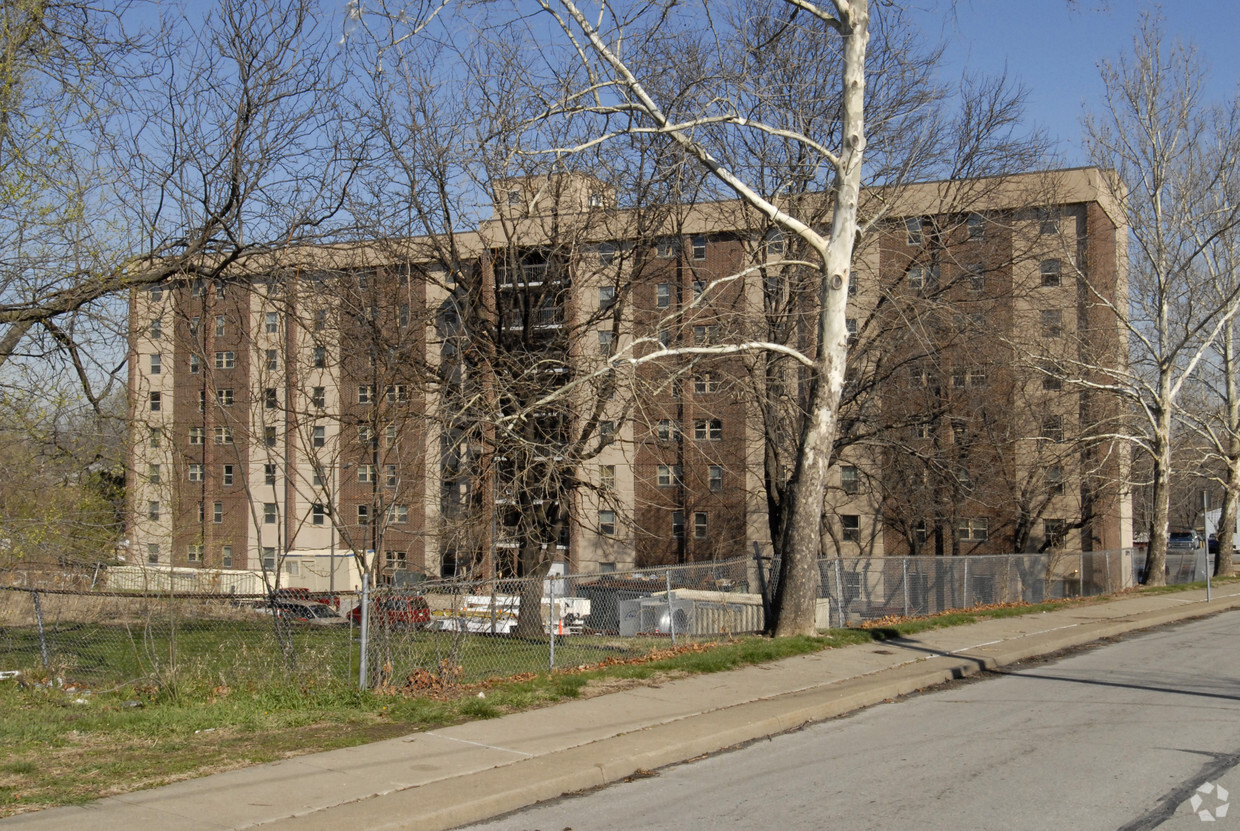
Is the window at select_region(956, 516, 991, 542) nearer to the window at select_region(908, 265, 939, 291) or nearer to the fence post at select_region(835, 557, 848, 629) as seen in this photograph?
the window at select_region(908, 265, 939, 291)

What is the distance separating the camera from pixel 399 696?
10.2m

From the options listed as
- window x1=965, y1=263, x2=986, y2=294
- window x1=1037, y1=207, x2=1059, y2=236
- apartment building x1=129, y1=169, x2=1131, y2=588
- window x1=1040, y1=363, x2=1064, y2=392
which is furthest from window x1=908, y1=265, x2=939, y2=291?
window x1=1040, y1=363, x2=1064, y2=392

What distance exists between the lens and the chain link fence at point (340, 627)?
10875 millimetres

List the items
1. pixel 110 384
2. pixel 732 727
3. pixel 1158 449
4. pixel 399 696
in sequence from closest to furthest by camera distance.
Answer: pixel 732 727, pixel 399 696, pixel 110 384, pixel 1158 449

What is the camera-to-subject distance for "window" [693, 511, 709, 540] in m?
47.7

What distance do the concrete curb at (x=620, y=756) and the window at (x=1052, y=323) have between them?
19.1m

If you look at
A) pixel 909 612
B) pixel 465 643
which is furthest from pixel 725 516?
pixel 465 643

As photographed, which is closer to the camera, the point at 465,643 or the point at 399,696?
the point at 399,696

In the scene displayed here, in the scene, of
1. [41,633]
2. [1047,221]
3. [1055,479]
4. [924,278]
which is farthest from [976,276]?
[41,633]

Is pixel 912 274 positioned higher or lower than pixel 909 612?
higher

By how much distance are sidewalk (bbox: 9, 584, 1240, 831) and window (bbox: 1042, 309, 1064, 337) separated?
19.2 m

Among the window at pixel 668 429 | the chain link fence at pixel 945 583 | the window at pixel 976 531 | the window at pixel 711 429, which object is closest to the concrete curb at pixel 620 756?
the window at pixel 668 429

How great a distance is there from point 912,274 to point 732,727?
22.3 meters

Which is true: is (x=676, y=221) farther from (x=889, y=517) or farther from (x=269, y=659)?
(x=889, y=517)
